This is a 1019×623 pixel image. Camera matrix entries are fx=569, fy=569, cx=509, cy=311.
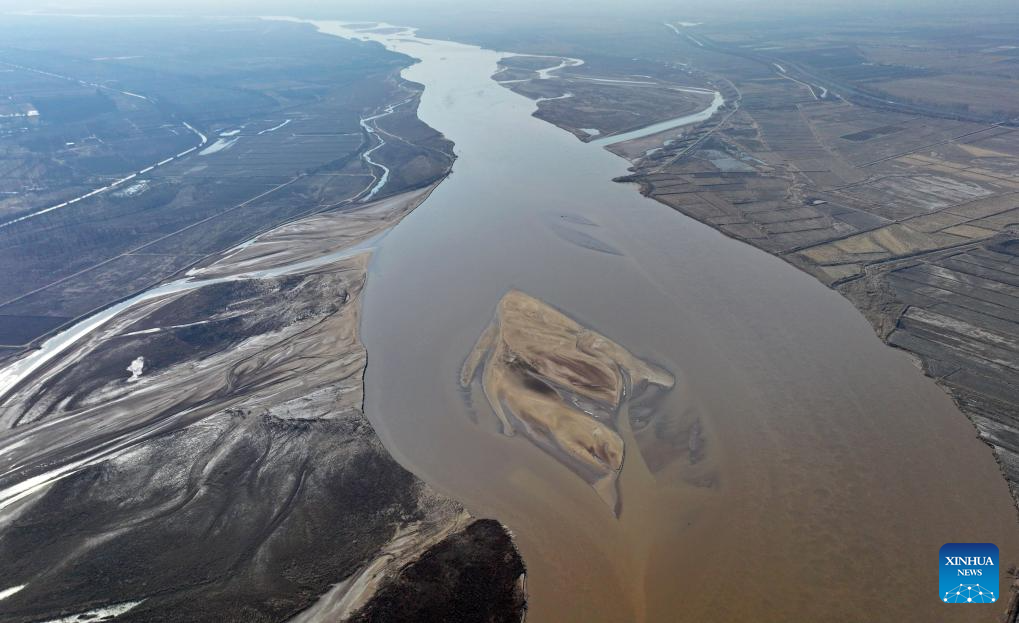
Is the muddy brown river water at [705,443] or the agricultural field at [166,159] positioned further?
the agricultural field at [166,159]

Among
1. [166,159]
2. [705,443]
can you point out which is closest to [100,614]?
[705,443]

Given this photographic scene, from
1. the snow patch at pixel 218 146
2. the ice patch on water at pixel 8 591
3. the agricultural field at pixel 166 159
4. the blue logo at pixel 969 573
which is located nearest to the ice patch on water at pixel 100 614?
the ice patch on water at pixel 8 591

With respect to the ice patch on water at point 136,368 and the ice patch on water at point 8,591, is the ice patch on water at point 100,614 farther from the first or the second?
the ice patch on water at point 136,368

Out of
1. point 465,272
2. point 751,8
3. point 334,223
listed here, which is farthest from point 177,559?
point 751,8

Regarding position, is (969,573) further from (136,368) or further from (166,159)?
(166,159)

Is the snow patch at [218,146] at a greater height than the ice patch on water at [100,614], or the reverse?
the snow patch at [218,146]
